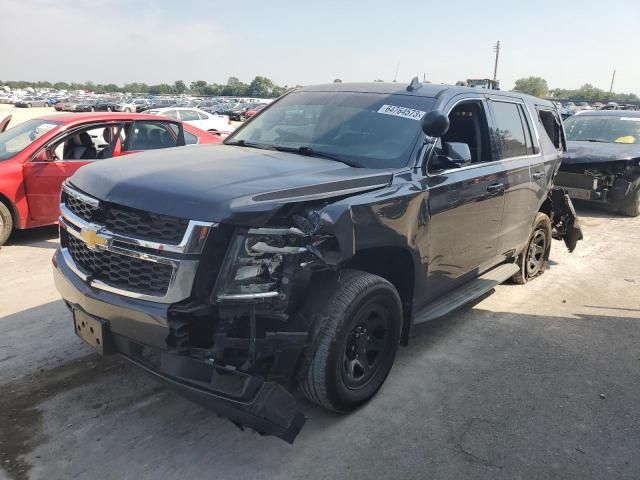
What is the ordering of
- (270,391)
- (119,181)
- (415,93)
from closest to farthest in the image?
1. (270,391)
2. (119,181)
3. (415,93)

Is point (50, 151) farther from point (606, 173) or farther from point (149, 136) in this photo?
point (606, 173)

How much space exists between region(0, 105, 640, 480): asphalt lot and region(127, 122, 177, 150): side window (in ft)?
10.2

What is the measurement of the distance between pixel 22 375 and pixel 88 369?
41 centimetres

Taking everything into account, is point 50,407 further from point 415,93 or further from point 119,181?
point 415,93

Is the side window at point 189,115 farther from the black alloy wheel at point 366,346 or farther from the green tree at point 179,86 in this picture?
the green tree at point 179,86

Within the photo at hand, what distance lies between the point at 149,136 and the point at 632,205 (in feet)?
27.8

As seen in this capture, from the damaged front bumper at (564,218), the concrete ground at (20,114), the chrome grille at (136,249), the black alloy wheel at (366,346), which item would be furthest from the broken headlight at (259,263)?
the concrete ground at (20,114)

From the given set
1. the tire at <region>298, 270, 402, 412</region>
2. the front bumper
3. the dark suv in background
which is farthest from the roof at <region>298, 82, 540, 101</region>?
the dark suv in background

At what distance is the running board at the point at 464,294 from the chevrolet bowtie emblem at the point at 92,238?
82.8 inches

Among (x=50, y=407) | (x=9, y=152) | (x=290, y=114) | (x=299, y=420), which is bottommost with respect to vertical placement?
(x=50, y=407)

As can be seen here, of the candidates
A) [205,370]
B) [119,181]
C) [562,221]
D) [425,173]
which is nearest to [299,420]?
[205,370]

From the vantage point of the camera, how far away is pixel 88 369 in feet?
12.3

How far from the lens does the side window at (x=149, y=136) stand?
7.49m

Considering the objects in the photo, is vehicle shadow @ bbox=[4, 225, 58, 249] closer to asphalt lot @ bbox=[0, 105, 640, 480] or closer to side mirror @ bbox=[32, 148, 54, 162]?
side mirror @ bbox=[32, 148, 54, 162]
